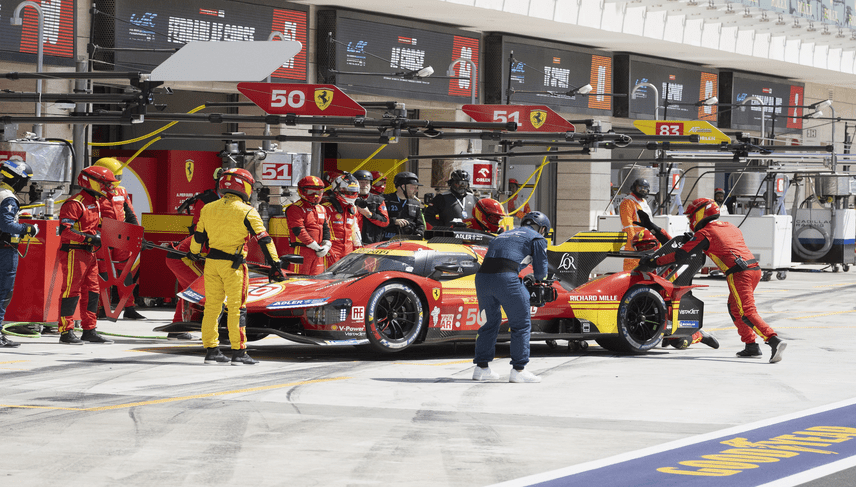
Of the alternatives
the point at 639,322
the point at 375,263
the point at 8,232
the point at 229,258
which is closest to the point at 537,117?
the point at 639,322

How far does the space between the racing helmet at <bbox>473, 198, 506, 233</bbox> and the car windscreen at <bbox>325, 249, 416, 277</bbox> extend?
1.35 m

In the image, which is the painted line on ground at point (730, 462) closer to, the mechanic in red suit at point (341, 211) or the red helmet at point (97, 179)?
the red helmet at point (97, 179)

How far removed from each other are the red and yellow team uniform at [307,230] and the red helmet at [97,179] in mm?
2327

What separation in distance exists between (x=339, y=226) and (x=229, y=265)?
4423mm

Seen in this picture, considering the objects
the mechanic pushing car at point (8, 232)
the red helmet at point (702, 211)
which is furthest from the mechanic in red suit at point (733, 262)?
the mechanic pushing car at point (8, 232)

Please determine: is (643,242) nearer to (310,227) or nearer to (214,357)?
(310,227)

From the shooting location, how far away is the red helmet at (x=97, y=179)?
1284 cm

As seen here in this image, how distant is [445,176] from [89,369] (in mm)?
11451

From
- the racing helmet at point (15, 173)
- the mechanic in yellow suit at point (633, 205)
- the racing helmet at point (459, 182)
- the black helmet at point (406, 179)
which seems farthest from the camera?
the black helmet at point (406, 179)

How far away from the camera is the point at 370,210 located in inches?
638

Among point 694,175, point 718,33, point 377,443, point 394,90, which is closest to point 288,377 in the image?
point 377,443

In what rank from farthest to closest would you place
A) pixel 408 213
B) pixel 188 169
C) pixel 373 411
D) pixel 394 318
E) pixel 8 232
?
pixel 188 169
pixel 408 213
pixel 8 232
pixel 394 318
pixel 373 411

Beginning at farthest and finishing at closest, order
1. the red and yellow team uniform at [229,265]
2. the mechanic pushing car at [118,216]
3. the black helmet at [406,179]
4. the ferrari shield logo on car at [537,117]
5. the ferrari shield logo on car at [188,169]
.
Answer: the ferrari shield logo on car at [188,169], the black helmet at [406,179], the ferrari shield logo on car at [537,117], the mechanic pushing car at [118,216], the red and yellow team uniform at [229,265]

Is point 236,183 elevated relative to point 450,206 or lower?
elevated
